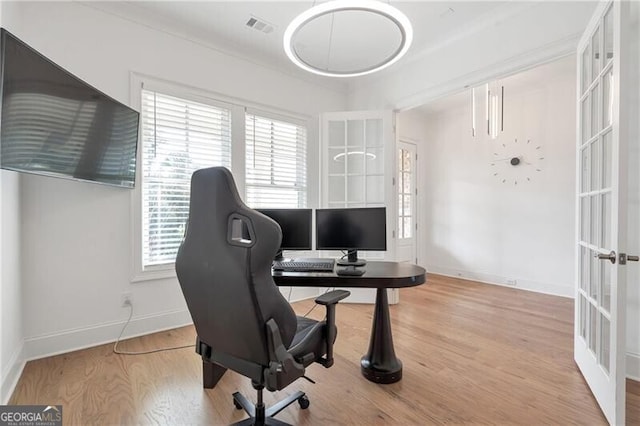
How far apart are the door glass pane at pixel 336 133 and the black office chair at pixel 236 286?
9.52 ft

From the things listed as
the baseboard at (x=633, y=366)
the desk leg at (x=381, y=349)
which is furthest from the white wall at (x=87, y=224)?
the baseboard at (x=633, y=366)

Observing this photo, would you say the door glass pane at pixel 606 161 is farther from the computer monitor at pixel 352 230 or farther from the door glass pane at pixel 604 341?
the computer monitor at pixel 352 230

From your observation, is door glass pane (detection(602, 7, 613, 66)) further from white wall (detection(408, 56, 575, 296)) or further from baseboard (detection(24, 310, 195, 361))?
baseboard (detection(24, 310, 195, 361))

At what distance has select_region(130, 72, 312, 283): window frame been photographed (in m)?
2.73

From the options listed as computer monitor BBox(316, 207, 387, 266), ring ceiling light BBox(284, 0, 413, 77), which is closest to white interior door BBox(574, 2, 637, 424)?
ring ceiling light BBox(284, 0, 413, 77)

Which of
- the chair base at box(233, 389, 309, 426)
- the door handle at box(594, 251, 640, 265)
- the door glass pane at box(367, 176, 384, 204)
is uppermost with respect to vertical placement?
the door glass pane at box(367, 176, 384, 204)

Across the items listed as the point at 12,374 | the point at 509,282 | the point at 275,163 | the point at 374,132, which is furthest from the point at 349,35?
the point at 509,282

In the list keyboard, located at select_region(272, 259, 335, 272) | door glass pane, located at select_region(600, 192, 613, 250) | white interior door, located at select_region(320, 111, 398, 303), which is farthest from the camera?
white interior door, located at select_region(320, 111, 398, 303)

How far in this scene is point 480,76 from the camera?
9.44ft

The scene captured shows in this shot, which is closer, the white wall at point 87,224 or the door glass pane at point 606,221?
the door glass pane at point 606,221

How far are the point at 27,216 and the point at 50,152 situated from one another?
750mm

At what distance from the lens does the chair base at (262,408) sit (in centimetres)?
145

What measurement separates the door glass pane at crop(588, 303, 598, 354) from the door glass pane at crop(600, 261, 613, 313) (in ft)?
0.48

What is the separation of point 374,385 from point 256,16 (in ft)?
10.6
